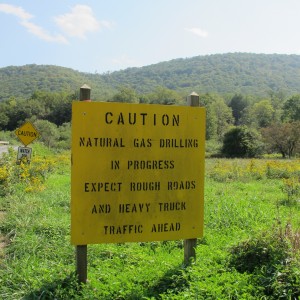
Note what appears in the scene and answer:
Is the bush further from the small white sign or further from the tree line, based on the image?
the small white sign

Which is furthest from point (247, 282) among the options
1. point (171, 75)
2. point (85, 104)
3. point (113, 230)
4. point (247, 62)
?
point (247, 62)

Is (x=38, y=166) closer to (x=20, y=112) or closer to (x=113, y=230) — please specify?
(x=113, y=230)

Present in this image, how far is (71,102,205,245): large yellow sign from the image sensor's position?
4.38 metres

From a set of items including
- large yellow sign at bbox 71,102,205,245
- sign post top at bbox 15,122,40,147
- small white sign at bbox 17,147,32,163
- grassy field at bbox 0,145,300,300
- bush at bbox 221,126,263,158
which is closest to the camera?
grassy field at bbox 0,145,300,300

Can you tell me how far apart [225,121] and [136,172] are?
83.0 meters

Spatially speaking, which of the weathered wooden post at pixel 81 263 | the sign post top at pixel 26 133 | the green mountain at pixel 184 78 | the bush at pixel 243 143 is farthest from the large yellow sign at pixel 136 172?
the green mountain at pixel 184 78

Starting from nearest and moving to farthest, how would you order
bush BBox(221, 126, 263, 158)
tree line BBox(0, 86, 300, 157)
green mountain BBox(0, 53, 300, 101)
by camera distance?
bush BBox(221, 126, 263, 158), tree line BBox(0, 86, 300, 157), green mountain BBox(0, 53, 300, 101)

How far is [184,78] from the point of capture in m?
176

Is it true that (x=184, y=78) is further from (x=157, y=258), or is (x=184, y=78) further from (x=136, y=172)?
(x=136, y=172)

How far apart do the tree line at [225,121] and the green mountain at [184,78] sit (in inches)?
1987

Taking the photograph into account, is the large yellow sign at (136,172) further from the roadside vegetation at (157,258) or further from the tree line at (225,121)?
the tree line at (225,121)

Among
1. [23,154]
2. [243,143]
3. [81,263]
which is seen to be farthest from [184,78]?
[81,263]

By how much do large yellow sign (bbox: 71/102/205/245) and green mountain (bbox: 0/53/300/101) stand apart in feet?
467

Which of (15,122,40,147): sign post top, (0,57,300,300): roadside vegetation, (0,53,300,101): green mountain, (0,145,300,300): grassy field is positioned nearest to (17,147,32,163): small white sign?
(15,122,40,147): sign post top
